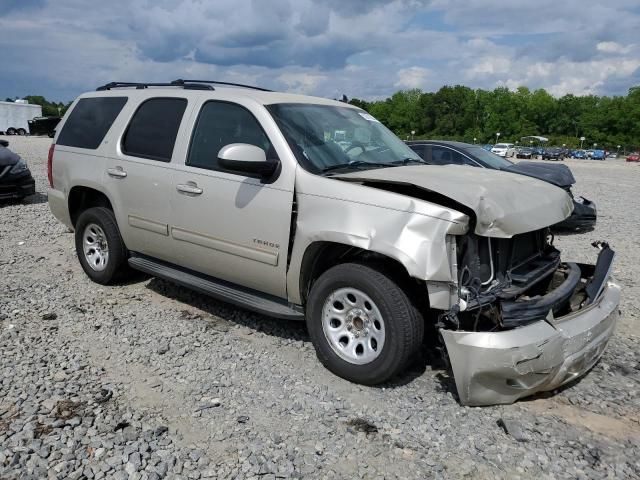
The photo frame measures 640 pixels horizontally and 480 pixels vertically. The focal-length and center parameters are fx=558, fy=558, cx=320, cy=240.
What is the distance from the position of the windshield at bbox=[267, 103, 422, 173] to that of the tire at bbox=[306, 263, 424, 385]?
0.89 m

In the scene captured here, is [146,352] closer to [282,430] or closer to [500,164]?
[282,430]

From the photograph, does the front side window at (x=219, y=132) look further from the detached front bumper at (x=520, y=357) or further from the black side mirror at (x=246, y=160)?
the detached front bumper at (x=520, y=357)

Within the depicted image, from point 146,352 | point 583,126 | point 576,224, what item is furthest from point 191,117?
point 583,126

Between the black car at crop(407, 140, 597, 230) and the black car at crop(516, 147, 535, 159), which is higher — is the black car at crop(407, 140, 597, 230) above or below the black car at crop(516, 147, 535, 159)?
above

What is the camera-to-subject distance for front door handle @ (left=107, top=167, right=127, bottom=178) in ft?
17.1

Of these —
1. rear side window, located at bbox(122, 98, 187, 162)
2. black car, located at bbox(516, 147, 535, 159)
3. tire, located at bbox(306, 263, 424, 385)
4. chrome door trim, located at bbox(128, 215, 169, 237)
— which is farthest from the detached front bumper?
black car, located at bbox(516, 147, 535, 159)

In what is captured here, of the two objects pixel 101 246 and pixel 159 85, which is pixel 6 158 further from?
pixel 159 85

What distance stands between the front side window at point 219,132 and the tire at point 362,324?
4.18 ft

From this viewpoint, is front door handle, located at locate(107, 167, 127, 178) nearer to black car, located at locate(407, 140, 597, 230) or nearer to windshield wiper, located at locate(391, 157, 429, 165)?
windshield wiper, located at locate(391, 157, 429, 165)

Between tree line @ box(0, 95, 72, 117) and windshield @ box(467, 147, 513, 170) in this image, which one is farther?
tree line @ box(0, 95, 72, 117)

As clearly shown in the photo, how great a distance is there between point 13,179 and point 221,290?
8150 mm

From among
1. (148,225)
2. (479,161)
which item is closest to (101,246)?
(148,225)

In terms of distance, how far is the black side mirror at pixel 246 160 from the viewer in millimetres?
3861

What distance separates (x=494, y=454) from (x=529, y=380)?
53cm
